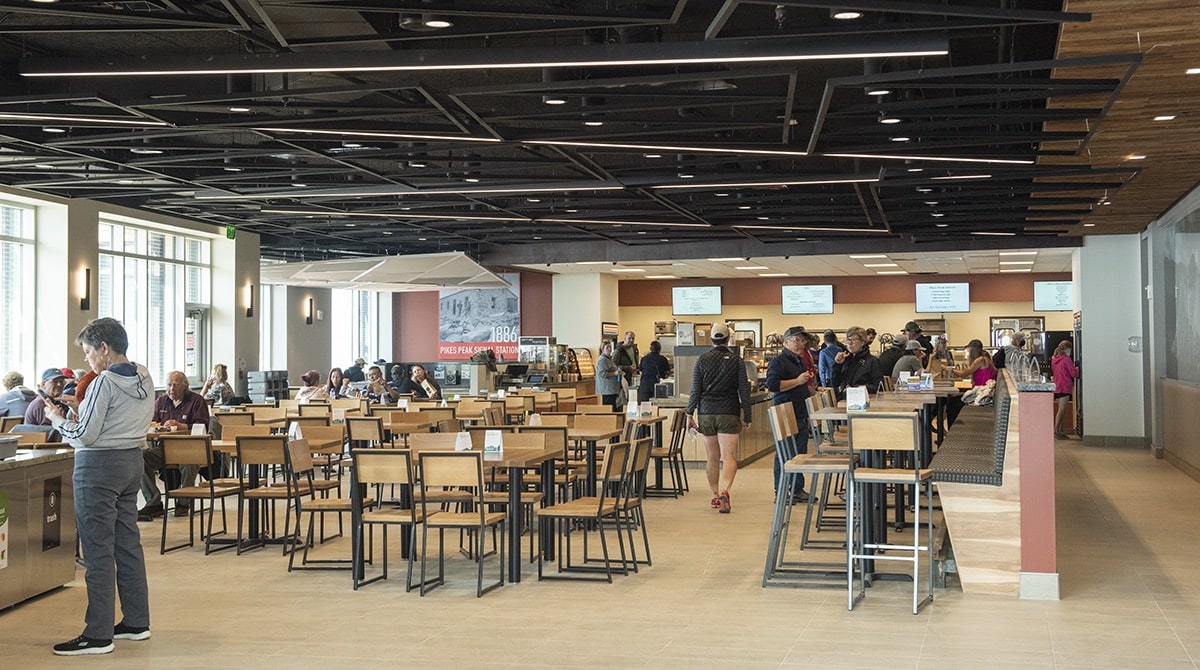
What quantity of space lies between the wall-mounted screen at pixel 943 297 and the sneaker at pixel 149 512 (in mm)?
17304

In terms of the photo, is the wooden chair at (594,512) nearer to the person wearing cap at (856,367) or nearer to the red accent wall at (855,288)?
the person wearing cap at (856,367)

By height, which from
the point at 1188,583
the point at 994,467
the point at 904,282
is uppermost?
the point at 904,282

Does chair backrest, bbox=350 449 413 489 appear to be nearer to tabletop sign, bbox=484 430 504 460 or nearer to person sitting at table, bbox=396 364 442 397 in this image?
tabletop sign, bbox=484 430 504 460

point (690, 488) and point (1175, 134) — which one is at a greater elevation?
point (1175, 134)

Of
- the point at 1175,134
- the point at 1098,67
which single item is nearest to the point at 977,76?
the point at 1098,67

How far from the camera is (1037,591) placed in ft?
21.1

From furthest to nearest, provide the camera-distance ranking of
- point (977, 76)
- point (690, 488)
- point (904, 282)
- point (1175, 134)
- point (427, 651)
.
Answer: point (904, 282) → point (690, 488) → point (1175, 134) → point (977, 76) → point (427, 651)

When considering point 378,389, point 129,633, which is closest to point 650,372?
point 378,389

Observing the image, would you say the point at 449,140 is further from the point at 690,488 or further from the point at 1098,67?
the point at 1098,67

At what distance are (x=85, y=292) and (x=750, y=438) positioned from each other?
804cm

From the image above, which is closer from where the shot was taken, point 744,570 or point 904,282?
Result: point 744,570

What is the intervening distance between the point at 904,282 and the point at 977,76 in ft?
55.3

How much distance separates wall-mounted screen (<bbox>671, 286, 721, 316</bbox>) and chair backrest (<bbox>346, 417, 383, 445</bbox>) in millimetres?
16500

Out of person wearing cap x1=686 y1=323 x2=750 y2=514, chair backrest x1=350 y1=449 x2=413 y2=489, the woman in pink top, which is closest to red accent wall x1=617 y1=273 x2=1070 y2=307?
the woman in pink top
